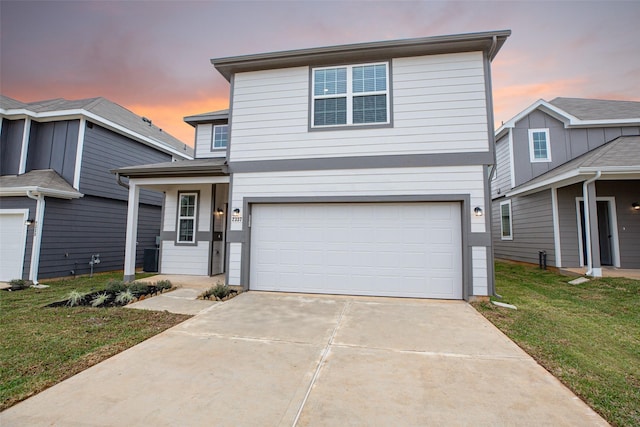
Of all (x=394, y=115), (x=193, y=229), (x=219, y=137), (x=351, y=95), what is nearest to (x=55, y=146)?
(x=219, y=137)

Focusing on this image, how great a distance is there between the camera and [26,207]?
8.00 metres

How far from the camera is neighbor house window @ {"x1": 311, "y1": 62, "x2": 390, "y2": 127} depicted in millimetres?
6488

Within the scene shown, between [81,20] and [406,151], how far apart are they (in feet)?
35.1

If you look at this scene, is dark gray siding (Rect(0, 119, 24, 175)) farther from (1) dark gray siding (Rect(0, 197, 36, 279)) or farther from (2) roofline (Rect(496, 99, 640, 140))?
(2) roofline (Rect(496, 99, 640, 140))

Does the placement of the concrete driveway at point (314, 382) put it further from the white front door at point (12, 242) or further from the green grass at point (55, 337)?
the white front door at point (12, 242)

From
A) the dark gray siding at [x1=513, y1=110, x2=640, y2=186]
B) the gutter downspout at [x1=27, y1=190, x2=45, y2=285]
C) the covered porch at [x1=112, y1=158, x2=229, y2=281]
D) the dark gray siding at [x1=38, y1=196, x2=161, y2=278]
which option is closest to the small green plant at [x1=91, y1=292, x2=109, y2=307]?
the covered porch at [x1=112, y1=158, x2=229, y2=281]

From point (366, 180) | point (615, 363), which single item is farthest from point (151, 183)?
point (615, 363)

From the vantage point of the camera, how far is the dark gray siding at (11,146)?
9031 mm

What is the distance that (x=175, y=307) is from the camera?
538 centimetres

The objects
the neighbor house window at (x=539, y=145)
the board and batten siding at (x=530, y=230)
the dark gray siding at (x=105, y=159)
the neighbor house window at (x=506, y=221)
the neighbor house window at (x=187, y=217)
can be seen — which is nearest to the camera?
the neighbor house window at (x=187, y=217)

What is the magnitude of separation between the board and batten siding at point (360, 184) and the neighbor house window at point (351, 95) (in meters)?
1.23

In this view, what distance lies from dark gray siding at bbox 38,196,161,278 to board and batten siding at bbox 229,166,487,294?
5.82 m

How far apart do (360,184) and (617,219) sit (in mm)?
9003

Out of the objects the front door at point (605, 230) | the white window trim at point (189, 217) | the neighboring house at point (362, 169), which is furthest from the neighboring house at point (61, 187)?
the front door at point (605, 230)
